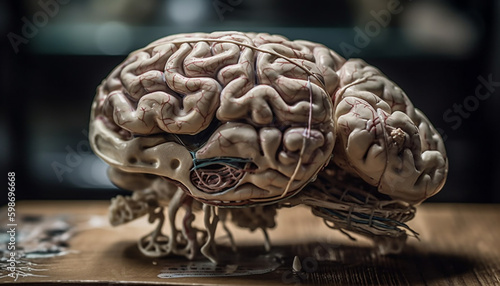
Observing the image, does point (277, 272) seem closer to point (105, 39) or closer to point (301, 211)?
point (301, 211)

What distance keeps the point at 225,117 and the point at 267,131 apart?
0.43 feet

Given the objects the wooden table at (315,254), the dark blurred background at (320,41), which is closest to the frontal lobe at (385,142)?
the wooden table at (315,254)

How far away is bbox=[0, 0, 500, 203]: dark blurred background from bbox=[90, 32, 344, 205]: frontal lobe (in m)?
1.14

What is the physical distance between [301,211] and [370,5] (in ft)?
3.72

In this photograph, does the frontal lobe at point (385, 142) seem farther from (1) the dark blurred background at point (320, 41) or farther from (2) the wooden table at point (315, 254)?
(1) the dark blurred background at point (320, 41)

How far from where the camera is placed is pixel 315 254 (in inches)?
79.7

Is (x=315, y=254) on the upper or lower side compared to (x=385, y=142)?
lower

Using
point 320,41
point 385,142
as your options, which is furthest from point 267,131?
point 320,41

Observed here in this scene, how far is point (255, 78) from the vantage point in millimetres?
1704

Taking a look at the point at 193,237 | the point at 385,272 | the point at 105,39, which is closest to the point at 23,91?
the point at 105,39

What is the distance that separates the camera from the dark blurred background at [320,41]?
290 centimetres

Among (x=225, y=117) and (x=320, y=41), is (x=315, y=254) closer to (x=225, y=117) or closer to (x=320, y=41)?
(x=225, y=117)

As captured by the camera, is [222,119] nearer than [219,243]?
Yes

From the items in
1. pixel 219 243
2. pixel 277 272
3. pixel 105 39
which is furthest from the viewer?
pixel 105 39
